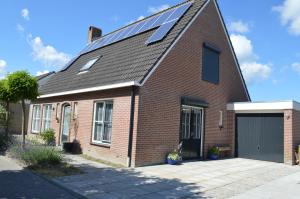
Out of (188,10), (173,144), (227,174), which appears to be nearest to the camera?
(227,174)

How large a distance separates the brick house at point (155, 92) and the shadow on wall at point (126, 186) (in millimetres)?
2044

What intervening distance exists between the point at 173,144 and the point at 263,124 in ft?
18.0

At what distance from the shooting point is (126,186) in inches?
349

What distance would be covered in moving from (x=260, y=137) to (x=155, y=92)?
22.1 ft

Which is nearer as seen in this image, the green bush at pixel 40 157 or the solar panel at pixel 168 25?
the green bush at pixel 40 157

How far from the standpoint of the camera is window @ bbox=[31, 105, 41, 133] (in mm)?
21469

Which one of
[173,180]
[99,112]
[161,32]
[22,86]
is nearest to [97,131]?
[99,112]

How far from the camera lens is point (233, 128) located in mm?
17734

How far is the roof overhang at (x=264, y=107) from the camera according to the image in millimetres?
15140

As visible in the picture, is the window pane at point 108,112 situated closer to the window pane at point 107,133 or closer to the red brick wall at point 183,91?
the window pane at point 107,133

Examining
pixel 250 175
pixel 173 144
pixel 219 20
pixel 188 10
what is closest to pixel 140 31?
pixel 188 10

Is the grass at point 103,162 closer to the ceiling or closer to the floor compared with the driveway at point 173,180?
closer to the ceiling

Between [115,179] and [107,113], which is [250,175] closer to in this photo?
[115,179]

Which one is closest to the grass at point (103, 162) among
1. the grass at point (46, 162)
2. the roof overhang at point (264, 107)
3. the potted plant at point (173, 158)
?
the grass at point (46, 162)
